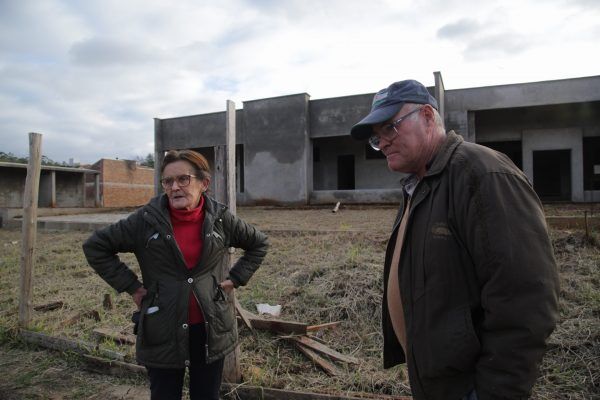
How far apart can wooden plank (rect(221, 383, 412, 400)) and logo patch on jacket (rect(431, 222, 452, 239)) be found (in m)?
1.82

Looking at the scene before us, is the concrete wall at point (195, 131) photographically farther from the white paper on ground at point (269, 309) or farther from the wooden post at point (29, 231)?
the white paper on ground at point (269, 309)

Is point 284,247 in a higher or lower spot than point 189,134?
lower

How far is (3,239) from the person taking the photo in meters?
12.2

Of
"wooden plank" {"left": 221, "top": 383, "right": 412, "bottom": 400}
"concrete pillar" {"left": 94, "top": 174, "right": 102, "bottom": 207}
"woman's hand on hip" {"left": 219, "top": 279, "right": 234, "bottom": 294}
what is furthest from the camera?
"concrete pillar" {"left": 94, "top": 174, "right": 102, "bottom": 207}

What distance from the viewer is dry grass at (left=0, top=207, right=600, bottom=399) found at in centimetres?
322

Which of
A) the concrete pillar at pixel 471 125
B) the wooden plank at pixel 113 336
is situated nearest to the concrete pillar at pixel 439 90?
the concrete pillar at pixel 471 125

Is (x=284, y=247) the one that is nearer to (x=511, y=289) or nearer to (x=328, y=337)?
(x=328, y=337)

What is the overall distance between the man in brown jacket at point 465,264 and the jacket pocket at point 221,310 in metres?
1.12

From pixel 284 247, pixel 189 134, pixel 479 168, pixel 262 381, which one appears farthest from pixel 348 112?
pixel 479 168

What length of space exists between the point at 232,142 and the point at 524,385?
281 cm

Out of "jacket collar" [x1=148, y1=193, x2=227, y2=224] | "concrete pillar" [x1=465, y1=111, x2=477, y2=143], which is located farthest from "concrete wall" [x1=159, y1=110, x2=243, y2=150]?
"jacket collar" [x1=148, y1=193, x2=227, y2=224]

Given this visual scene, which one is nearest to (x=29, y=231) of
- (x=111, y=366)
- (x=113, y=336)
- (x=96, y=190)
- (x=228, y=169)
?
(x=113, y=336)

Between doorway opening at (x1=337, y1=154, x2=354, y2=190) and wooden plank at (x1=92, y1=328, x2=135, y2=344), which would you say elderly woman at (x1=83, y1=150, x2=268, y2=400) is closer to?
wooden plank at (x1=92, y1=328, x2=135, y2=344)

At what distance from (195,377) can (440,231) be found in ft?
5.72
